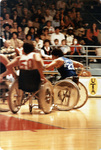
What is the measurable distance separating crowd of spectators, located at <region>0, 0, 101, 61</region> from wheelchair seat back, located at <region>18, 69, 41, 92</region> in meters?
3.44

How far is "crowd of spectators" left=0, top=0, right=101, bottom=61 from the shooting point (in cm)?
931

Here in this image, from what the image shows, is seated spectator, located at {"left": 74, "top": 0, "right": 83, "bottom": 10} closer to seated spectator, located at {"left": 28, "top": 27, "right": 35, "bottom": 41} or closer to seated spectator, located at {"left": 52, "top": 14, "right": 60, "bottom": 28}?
Result: seated spectator, located at {"left": 52, "top": 14, "right": 60, "bottom": 28}

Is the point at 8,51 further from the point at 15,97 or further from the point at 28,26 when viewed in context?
the point at 15,97

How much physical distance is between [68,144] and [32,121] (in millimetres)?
Answer: 1457

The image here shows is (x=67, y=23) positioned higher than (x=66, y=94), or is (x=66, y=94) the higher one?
(x=67, y=23)

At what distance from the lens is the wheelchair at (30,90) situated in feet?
17.0

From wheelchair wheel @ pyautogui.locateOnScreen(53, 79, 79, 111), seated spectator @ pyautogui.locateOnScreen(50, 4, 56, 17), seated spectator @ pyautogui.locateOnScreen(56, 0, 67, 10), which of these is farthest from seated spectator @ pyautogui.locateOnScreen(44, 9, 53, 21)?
wheelchair wheel @ pyautogui.locateOnScreen(53, 79, 79, 111)

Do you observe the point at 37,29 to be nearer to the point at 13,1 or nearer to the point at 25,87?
the point at 13,1

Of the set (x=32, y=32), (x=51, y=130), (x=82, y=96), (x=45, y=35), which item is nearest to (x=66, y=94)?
(x=82, y=96)

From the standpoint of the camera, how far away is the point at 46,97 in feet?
17.4

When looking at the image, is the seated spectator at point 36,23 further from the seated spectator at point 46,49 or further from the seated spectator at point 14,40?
the seated spectator at point 46,49

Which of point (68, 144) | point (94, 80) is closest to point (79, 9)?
point (94, 80)

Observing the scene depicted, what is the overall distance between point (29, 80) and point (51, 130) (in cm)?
142

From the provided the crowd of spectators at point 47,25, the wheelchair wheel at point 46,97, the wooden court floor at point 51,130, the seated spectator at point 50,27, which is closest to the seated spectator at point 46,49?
the crowd of spectators at point 47,25
